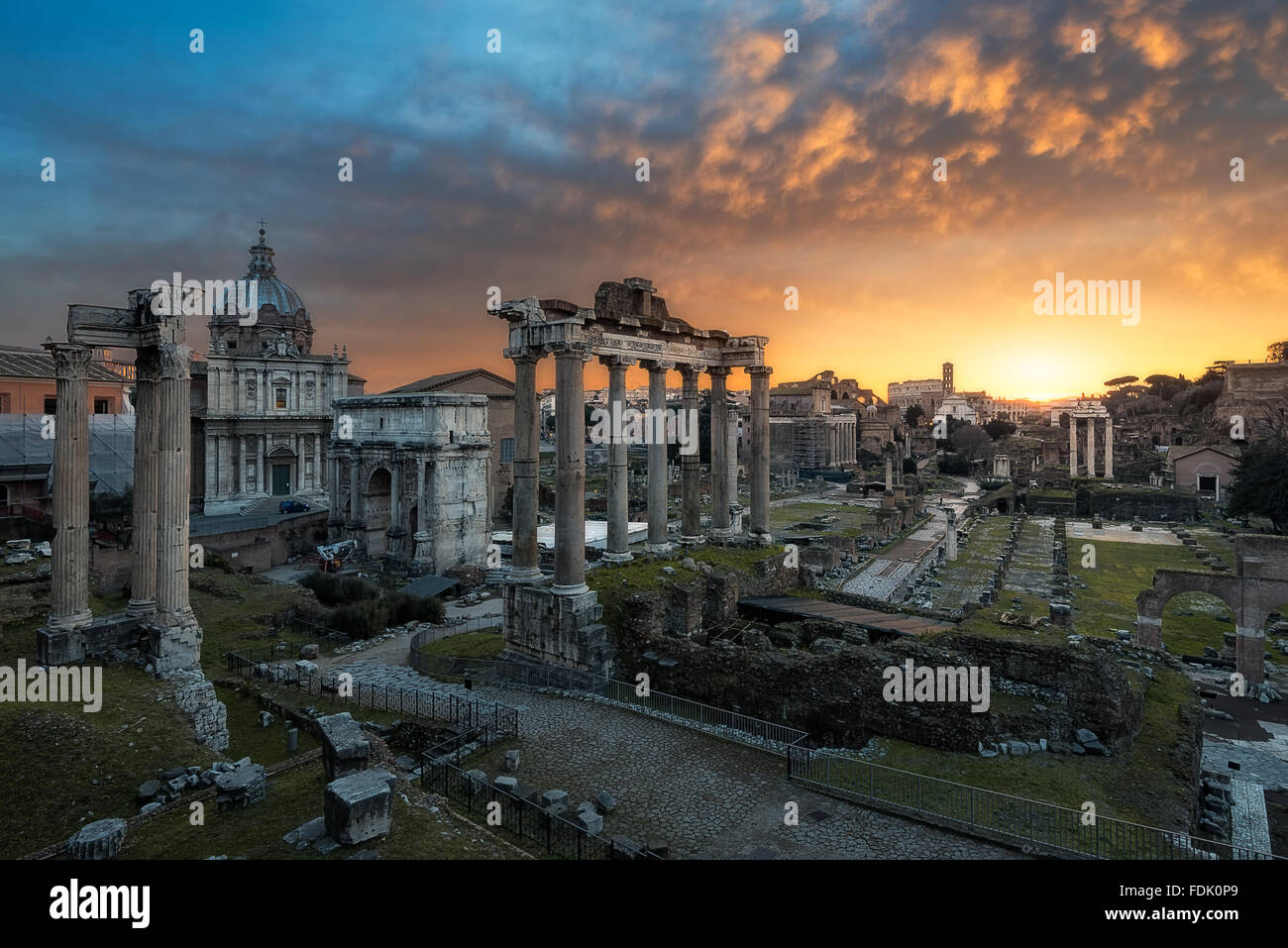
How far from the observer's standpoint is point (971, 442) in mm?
112250

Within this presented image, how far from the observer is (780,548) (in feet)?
71.9

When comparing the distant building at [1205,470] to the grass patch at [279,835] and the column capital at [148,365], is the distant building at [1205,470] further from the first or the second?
the column capital at [148,365]

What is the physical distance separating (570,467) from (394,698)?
257 inches

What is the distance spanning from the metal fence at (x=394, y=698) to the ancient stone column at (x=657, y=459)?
24.6 feet

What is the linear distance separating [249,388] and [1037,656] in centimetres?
4538

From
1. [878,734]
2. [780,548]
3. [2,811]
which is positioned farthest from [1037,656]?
[2,811]

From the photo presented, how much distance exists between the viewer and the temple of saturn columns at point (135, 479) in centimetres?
1414

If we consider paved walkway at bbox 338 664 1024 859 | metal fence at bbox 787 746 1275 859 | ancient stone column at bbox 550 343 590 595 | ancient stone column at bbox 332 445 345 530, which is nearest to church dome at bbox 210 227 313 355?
ancient stone column at bbox 332 445 345 530

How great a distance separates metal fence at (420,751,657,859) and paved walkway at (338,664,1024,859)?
604 mm

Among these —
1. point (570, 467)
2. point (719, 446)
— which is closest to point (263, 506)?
point (719, 446)

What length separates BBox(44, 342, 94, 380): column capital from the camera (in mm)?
13977

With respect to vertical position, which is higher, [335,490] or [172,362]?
[172,362]

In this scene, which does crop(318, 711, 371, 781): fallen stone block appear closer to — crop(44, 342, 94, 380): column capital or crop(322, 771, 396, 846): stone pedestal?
crop(322, 771, 396, 846): stone pedestal

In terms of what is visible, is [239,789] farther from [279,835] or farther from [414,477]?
[414,477]
